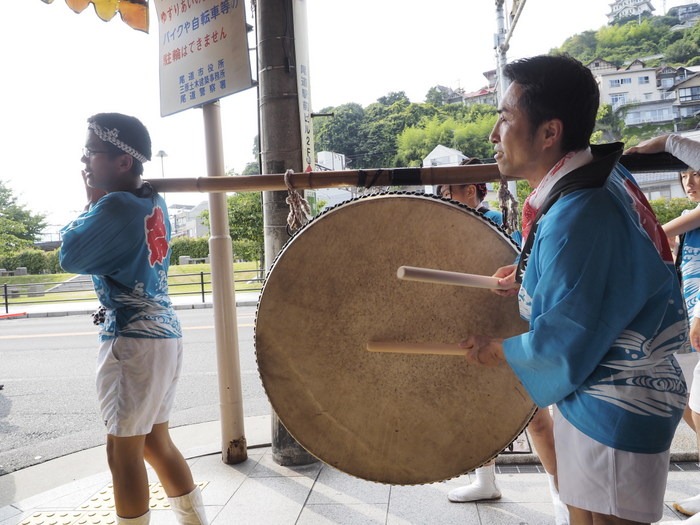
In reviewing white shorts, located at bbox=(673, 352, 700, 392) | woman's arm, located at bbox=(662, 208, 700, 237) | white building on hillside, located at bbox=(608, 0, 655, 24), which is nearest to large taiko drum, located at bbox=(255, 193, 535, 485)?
woman's arm, located at bbox=(662, 208, 700, 237)

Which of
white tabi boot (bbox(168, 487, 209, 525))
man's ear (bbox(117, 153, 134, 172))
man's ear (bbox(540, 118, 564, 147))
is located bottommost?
white tabi boot (bbox(168, 487, 209, 525))

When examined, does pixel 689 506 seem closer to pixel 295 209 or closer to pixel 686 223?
pixel 686 223

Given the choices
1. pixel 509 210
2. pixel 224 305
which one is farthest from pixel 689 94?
pixel 509 210

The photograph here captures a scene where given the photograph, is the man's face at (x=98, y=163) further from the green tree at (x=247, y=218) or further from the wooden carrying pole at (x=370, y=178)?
the green tree at (x=247, y=218)

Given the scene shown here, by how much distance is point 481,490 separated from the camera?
2479 mm

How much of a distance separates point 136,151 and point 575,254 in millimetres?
1637

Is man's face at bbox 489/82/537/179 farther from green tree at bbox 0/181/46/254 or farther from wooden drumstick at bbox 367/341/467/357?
green tree at bbox 0/181/46/254

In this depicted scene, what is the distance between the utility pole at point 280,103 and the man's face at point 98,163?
3.95 feet

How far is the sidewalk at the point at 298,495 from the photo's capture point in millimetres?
2396

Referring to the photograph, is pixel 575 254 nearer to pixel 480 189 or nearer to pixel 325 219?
pixel 325 219

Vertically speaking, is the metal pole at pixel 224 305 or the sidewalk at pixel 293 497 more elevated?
the metal pole at pixel 224 305

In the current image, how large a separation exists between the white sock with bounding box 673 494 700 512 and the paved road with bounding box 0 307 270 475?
10.9ft

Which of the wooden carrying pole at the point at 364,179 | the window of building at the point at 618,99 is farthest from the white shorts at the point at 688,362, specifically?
the window of building at the point at 618,99

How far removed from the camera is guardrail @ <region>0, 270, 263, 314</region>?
1500 cm
